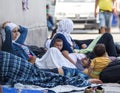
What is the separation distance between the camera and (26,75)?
8.66 meters

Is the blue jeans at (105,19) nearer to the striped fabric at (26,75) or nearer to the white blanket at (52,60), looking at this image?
the white blanket at (52,60)

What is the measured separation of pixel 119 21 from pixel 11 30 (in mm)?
14699

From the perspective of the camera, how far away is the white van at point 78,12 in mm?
23094

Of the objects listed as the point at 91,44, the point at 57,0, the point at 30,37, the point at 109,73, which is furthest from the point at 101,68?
the point at 57,0

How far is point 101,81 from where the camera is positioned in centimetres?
920

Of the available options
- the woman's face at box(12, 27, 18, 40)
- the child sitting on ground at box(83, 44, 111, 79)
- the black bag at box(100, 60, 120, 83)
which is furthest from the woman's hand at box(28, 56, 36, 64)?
the black bag at box(100, 60, 120, 83)

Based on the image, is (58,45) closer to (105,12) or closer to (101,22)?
(101,22)

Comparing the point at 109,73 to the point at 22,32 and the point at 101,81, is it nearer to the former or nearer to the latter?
the point at 101,81

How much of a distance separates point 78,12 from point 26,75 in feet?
48.4

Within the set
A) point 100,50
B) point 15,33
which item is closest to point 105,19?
point 100,50

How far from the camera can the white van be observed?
23.1 meters

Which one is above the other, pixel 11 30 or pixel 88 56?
pixel 11 30

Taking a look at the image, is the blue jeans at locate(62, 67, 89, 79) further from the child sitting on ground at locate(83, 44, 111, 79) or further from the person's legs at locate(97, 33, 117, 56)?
the person's legs at locate(97, 33, 117, 56)

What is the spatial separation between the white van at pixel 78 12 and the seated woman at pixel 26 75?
14.3 meters
